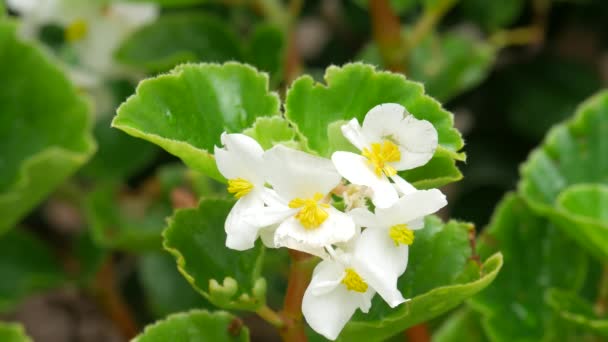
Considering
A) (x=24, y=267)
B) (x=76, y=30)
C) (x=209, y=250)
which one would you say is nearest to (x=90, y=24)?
(x=76, y=30)

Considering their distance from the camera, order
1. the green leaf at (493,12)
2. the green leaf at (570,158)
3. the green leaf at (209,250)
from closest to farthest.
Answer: the green leaf at (209,250), the green leaf at (570,158), the green leaf at (493,12)

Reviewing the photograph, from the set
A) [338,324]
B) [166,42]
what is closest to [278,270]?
[166,42]

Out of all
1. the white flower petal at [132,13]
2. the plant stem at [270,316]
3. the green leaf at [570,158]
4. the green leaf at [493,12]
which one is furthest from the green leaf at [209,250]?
the green leaf at [493,12]

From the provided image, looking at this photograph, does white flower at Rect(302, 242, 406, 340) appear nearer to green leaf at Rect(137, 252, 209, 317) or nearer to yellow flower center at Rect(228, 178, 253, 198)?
yellow flower center at Rect(228, 178, 253, 198)

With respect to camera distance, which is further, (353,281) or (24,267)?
(24,267)

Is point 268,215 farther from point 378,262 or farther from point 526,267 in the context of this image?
point 526,267

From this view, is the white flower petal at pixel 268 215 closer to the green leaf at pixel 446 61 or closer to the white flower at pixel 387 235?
the white flower at pixel 387 235

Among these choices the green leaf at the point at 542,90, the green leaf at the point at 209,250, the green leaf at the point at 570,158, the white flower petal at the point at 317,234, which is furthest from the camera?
the green leaf at the point at 542,90
